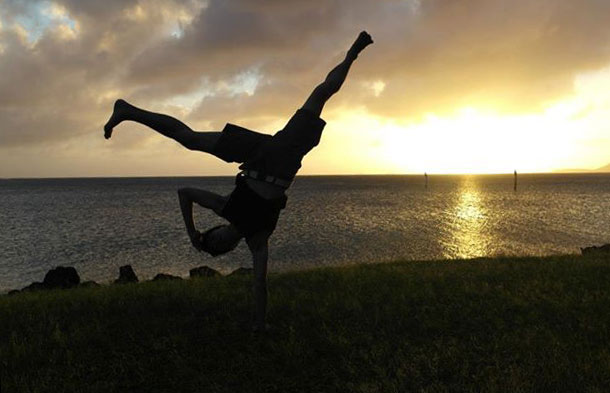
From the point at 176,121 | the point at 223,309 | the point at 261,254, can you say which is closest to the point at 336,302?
the point at 223,309

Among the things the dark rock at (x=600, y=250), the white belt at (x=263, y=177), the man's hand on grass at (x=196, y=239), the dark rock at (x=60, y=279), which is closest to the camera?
the man's hand on grass at (x=196, y=239)

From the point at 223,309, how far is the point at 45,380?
3.50 metres

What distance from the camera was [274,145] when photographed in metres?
6.31

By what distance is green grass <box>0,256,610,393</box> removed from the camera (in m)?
5.71

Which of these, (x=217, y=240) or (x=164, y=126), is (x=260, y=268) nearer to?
(x=217, y=240)

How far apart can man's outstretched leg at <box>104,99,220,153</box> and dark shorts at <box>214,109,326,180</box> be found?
0.71 ft

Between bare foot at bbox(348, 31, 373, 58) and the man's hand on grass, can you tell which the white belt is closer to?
the man's hand on grass

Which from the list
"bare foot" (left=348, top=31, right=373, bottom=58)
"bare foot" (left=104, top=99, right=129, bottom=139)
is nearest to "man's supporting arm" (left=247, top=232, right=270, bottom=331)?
"bare foot" (left=104, top=99, right=129, bottom=139)

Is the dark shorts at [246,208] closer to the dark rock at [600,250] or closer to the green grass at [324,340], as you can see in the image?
the green grass at [324,340]

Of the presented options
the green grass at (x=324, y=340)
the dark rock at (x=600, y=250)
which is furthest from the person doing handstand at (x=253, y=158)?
the dark rock at (x=600, y=250)

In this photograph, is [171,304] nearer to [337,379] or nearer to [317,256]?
[337,379]

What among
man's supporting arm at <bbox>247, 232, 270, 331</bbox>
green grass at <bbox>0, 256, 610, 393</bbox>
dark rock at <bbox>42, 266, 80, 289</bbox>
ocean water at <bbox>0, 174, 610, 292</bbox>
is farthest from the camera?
ocean water at <bbox>0, 174, 610, 292</bbox>

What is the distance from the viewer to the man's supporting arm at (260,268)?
22.4 ft

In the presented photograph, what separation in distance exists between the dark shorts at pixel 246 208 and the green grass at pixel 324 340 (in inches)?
75.4
